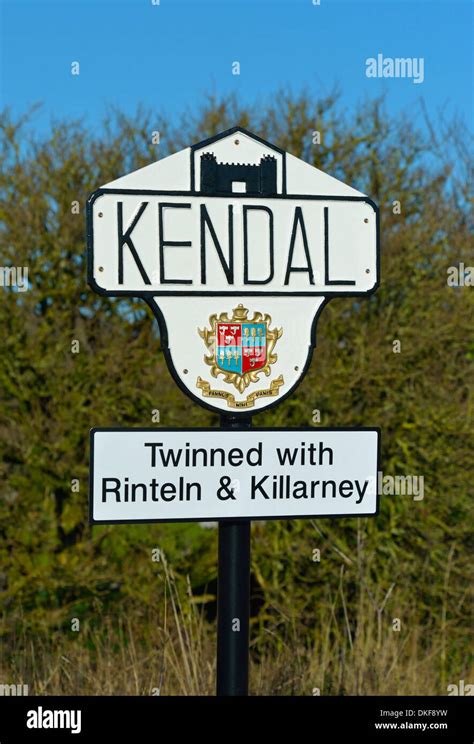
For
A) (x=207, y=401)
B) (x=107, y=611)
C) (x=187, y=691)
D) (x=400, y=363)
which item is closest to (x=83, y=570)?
(x=107, y=611)

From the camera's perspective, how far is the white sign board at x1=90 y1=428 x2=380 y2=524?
2.79m

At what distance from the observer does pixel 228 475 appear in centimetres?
283

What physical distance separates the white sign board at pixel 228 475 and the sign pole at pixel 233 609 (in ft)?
0.24

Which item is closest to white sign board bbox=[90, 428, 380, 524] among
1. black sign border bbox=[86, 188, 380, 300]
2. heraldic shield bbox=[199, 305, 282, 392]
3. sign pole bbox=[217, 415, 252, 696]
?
sign pole bbox=[217, 415, 252, 696]

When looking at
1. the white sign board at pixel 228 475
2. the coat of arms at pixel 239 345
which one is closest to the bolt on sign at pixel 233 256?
the coat of arms at pixel 239 345

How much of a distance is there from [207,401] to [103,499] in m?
0.43

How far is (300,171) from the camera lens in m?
2.98

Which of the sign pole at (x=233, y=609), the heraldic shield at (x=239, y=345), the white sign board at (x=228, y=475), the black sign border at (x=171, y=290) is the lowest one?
the sign pole at (x=233, y=609)

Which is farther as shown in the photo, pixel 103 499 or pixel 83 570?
pixel 83 570

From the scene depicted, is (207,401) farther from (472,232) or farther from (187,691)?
(472,232)

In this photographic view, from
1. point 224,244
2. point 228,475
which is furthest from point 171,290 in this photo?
point 228,475

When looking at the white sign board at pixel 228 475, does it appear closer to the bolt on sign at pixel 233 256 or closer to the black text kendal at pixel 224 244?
the bolt on sign at pixel 233 256

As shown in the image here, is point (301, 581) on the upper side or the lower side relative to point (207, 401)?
lower

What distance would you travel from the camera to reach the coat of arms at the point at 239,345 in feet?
9.42
